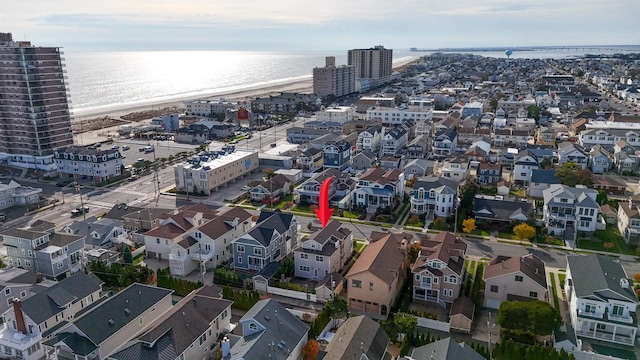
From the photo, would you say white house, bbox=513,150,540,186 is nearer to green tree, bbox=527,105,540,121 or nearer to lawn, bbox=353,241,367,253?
lawn, bbox=353,241,367,253

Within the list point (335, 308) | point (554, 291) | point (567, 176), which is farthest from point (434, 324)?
point (567, 176)

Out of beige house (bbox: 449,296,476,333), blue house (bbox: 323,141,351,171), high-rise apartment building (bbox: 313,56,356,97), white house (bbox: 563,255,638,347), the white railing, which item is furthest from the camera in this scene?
high-rise apartment building (bbox: 313,56,356,97)

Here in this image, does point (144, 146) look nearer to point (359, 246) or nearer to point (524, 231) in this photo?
point (359, 246)

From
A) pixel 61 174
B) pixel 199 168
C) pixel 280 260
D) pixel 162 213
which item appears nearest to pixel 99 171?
pixel 61 174

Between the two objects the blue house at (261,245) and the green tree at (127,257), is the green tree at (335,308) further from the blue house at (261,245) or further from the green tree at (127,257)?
the green tree at (127,257)

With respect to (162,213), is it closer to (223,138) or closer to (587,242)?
(587,242)

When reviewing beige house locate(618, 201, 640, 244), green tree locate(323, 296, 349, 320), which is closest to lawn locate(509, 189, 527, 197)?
beige house locate(618, 201, 640, 244)
